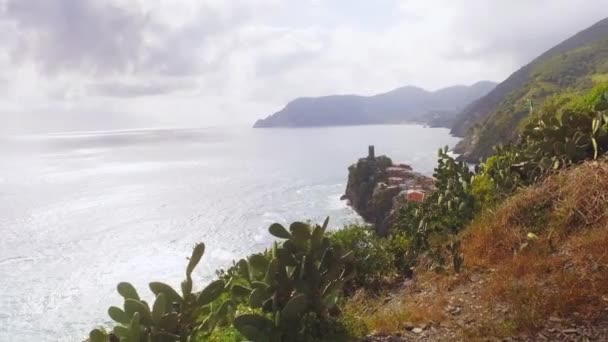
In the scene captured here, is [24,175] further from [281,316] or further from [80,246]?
[281,316]

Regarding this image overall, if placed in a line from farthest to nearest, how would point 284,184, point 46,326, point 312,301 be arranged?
point 284,184, point 46,326, point 312,301

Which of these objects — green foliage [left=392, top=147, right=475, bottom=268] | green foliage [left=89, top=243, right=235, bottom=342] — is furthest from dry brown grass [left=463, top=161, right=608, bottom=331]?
green foliage [left=89, top=243, right=235, bottom=342]

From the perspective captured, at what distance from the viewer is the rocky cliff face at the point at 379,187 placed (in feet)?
160

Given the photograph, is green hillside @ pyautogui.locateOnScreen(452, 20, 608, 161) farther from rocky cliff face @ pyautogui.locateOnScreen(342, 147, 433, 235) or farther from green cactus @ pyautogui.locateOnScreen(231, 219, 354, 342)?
green cactus @ pyautogui.locateOnScreen(231, 219, 354, 342)

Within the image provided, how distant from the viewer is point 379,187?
54031mm

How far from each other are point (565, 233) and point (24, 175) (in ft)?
458

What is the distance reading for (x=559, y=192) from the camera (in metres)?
8.00

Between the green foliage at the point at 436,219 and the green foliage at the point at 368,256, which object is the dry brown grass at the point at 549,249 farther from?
the green foliage at the point at 368,256

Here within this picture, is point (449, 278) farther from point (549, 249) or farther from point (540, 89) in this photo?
point (540, 89)

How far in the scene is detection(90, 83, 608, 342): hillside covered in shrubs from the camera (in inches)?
200

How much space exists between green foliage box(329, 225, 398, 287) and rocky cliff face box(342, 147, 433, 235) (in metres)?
34.8

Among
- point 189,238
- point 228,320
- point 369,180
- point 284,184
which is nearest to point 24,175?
point 284,184

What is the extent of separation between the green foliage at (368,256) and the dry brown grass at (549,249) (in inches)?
72.6

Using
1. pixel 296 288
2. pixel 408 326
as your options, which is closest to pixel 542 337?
pixel 408 326
